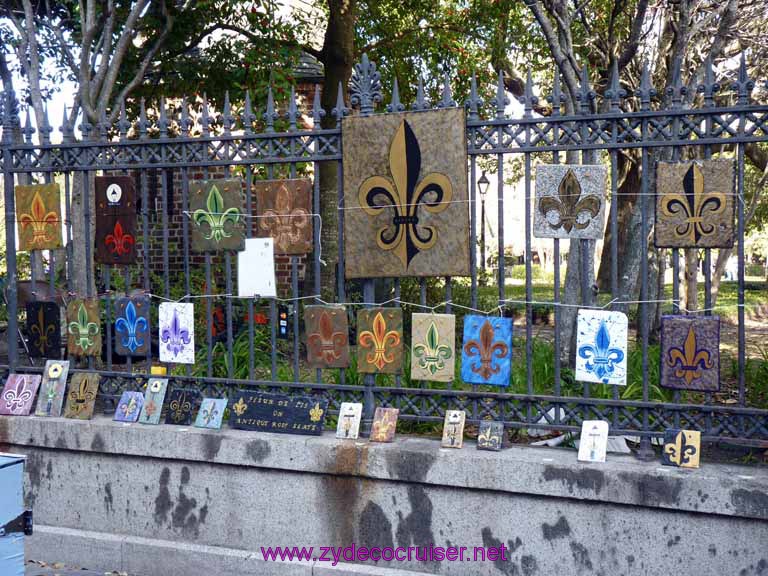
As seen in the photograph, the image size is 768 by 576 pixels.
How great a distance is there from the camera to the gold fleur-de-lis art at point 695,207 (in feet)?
13.2

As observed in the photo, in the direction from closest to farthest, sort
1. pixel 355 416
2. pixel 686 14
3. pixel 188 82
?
pixel 355 416
pixel 686 14
pixel 188 82

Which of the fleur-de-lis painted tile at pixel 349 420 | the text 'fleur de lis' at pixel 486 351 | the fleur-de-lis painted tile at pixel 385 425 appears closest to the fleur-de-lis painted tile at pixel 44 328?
the fleur-de-lis painted tile at pixel 349 420

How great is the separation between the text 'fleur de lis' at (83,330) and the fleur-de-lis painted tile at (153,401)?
1.95 ft

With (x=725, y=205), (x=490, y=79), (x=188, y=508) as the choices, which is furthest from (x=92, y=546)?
(x=490, y=79)

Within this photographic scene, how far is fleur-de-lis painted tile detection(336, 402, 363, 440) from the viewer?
462cm

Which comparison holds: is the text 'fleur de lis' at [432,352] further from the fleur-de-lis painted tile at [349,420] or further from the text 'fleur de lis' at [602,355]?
the text 'fleur de lis' at [602,355]

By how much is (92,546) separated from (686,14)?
680 cm

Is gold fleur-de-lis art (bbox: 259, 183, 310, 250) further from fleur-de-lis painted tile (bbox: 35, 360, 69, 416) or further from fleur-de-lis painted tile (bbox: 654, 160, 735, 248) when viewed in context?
fleur-de-lis painted tile (bbox: 654, 160, 735, 248)

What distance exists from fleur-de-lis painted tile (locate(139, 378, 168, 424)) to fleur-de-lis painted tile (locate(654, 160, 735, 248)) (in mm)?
3152

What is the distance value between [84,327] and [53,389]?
0.46m

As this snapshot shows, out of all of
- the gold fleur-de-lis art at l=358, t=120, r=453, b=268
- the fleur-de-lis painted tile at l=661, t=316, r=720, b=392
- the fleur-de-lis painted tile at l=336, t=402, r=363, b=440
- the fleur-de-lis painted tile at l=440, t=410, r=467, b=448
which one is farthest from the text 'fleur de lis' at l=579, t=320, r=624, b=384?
the fleur-de-lis painted tile at l=336, t=402, r=363, b=440

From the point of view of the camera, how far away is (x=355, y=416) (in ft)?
15.3

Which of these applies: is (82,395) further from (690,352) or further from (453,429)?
(690,352)

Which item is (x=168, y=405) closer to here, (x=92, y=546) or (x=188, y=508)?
(x=188, y=508)
